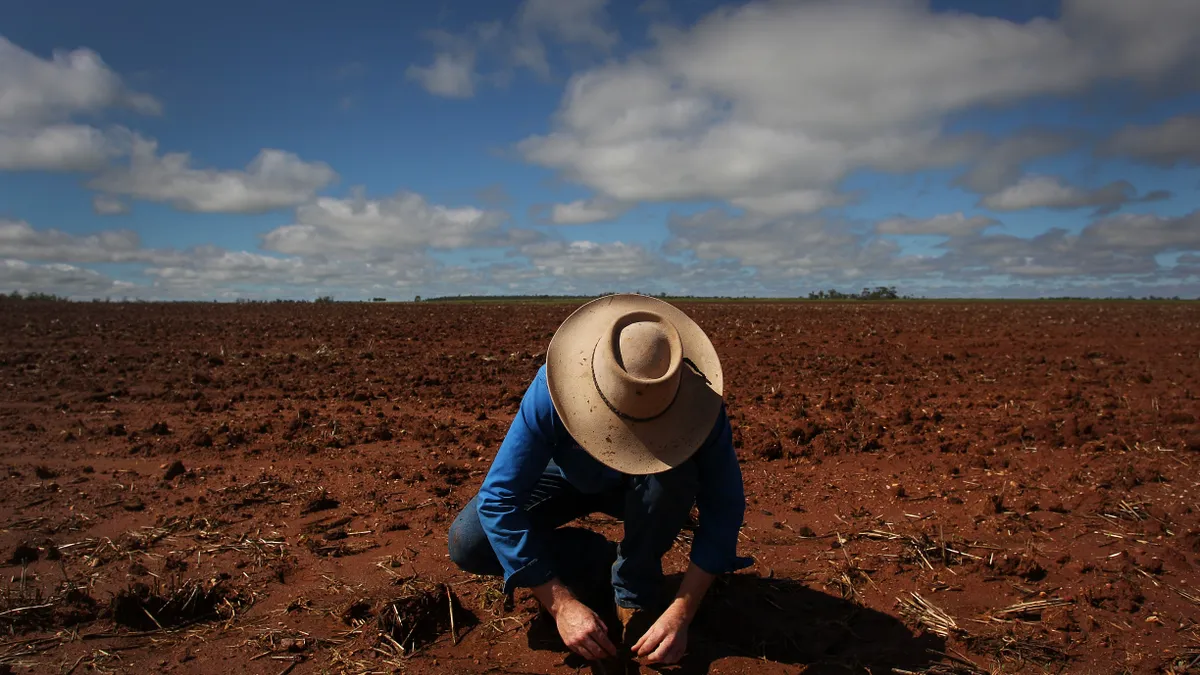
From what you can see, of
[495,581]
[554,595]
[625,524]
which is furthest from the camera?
[495,581]

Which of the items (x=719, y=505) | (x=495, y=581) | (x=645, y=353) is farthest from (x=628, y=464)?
(x=495, y=581)

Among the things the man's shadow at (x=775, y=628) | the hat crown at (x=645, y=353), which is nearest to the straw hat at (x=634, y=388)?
the hat crown at (x=645, y=353)

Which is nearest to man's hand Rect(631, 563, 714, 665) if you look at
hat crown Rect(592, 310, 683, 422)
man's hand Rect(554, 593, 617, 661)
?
man's hand Rect(554, 593, 617, 661)

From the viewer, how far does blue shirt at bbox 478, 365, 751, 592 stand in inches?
98.7

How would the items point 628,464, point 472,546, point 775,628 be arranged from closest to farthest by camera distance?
point 628,464 → point 472,546 → point 775,628

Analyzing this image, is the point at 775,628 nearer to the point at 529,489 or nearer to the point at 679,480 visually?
the point at 679,480

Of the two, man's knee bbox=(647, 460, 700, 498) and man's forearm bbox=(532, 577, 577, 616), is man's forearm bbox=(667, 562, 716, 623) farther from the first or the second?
man's forearm bbox=(532, 577, 577, 616)

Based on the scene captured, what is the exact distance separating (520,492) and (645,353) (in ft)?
2.57

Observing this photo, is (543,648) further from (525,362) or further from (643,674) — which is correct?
(525,362)

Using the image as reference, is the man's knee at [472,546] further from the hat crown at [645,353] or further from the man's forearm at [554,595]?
the hat crown at [645,353]

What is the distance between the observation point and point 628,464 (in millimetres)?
2303

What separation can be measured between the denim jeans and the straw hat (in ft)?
0.82

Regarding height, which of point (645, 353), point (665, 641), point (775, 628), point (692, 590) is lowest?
point (775, 628)

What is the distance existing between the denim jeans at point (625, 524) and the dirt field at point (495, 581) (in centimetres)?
32
